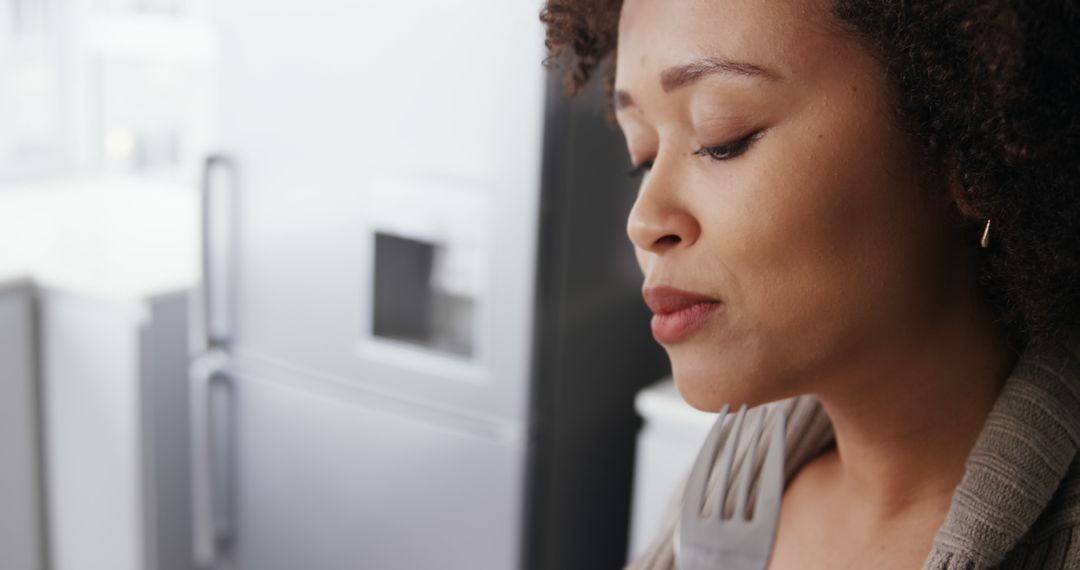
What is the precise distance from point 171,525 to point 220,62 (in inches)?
36.9

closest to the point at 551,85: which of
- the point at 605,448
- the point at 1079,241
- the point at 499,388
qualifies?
the point at 499,388

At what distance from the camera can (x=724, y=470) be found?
88 cm

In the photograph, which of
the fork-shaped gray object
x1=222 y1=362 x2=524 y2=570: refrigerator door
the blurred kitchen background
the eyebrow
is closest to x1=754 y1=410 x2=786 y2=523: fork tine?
the fork-shaped gray object

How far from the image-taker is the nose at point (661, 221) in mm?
696

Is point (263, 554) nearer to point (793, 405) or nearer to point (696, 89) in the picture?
point (793, 405)

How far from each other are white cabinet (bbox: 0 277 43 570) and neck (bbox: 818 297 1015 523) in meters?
1.81

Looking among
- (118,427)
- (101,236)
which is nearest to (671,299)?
(118,427)

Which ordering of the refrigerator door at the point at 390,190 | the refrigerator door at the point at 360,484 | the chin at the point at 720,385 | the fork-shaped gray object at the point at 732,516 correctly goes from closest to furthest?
1. the chin at the point at 720,385
2. the fork-shaped gray object at the point at 732,516
3. the refrigerator door at the point at 390,190
4. the refrigerator door at the point at 360,484

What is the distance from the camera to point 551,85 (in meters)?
1.67

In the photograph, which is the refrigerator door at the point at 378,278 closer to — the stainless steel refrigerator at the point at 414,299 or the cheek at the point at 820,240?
the stainless steel refrigerator at the point at 414,299

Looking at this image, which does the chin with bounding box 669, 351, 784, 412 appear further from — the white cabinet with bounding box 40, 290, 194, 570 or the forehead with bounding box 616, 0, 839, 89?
the white cabinet with bounding box 40, 290, 194, 570

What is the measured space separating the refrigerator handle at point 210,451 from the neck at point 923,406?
1614mm

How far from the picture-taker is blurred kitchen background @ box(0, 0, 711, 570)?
175cm

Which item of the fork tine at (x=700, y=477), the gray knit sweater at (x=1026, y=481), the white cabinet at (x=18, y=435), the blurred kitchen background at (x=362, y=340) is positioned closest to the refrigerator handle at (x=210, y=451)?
the blurred kitchen background at (x=362, y=340)
